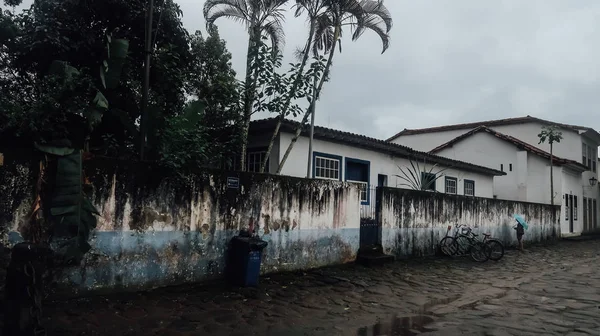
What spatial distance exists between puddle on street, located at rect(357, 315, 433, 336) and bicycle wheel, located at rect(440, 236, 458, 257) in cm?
752

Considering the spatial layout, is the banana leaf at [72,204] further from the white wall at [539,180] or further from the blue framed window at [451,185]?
the white wall at [539,180]

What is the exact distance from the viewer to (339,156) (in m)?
14.1

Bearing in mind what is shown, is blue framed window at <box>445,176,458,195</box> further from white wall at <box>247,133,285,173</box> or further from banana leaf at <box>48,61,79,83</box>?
banana leaf at <box>48,61,79,83</box>

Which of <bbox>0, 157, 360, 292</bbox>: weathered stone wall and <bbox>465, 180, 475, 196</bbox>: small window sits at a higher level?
<bbox>465, 180, 475, 196</bbox>: small window

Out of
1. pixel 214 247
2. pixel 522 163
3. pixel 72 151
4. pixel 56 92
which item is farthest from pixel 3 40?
pixel 522 163

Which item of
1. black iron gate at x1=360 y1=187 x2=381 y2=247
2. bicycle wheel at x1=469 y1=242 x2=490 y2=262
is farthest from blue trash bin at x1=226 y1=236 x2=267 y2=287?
bicycle wheel at x1=469 y1=242 x2=490 y2=262

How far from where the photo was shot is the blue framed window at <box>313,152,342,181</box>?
1346 cm

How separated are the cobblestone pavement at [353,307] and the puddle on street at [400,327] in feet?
0.04

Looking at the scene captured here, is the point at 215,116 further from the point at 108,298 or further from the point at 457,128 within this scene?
the point at 457,128

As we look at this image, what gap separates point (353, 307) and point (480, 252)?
783 cm

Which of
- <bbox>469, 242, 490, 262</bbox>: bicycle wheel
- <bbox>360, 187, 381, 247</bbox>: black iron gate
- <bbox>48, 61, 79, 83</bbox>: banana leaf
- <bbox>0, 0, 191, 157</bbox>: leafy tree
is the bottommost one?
<bbox>469, 242, 490, 262</bbox>: bicycle wheel

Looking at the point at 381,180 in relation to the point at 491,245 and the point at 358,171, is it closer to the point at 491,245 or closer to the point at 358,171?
the point at 358,171

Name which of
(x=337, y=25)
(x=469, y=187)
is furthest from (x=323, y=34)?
(x=469, y=187)

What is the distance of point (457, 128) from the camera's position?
30.8m
